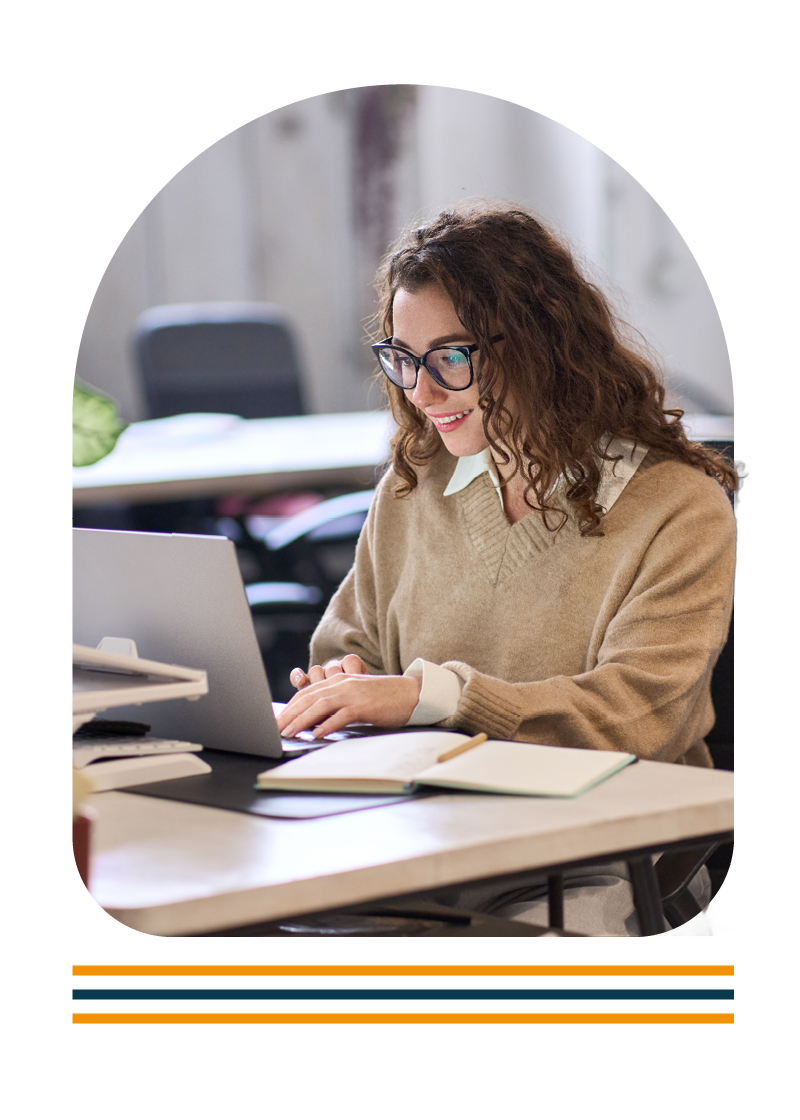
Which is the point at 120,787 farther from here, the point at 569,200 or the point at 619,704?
the point at 569,200

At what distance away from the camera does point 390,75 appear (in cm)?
102

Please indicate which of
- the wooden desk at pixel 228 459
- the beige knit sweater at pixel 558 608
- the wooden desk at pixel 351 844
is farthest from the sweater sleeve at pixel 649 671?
the wooden desk at pixel 228 459

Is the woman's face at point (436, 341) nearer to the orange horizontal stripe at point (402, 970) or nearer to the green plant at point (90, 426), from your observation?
the green plant at point (90, 426)

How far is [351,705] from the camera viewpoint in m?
1.26

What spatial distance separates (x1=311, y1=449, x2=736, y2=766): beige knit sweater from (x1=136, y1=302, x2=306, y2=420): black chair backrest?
7.70 feet

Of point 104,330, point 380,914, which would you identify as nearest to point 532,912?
point 380,914

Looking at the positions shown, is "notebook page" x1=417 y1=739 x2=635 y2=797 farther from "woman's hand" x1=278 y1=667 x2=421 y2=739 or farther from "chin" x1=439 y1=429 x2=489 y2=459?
"chin" x1=439 y1=429 x2=489 y2=459

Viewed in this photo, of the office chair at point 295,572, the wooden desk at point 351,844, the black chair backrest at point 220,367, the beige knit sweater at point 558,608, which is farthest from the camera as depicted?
the black chair backrest at point 220,367

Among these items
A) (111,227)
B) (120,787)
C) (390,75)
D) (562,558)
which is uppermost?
(390,75)

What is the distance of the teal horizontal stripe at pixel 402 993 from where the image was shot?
3.10 feet

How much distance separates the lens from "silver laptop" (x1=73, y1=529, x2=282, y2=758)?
1.12 metres

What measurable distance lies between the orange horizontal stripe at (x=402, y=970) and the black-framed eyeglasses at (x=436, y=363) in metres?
0.77

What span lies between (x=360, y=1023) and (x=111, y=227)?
2.21 ft

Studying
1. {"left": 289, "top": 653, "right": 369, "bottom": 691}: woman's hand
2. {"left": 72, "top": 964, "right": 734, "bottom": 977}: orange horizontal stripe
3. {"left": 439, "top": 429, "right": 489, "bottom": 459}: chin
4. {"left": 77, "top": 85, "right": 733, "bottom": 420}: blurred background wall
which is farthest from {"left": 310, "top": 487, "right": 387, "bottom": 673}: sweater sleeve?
{"left": 77, "top": 85, "right": 733, "bottom": 420}: blurred background wall
